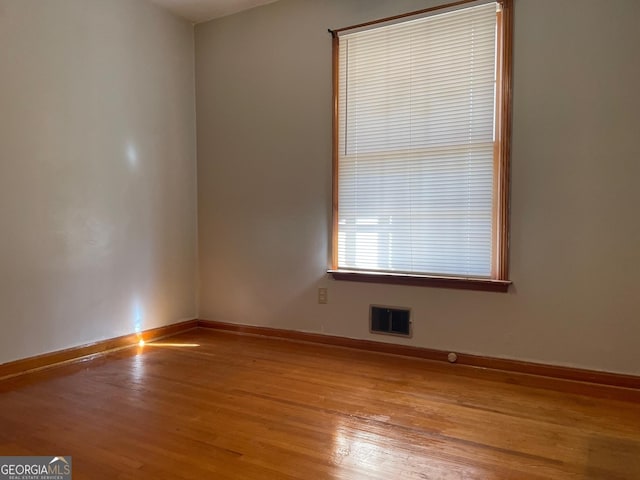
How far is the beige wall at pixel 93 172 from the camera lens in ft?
8.25

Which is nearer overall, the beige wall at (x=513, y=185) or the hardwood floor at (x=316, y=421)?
the hardwood floor at (x=316, y=421)

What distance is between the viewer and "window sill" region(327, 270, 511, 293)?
8.65 ft

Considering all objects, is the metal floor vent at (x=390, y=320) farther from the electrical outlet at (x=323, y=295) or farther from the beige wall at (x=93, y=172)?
the beige wall at (x=93, y=172)

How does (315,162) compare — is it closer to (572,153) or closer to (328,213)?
(328,213)

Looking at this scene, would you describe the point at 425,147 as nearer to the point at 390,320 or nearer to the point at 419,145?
the point at 419,145

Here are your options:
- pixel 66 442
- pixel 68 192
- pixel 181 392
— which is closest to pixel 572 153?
pixel 181 392

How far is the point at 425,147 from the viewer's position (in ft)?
9.29

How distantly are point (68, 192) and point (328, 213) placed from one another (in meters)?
1.71

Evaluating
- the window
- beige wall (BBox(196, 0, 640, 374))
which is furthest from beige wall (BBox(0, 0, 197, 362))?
the window

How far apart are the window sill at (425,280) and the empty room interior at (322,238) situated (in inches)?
0.6

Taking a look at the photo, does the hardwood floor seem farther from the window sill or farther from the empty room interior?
the window sill

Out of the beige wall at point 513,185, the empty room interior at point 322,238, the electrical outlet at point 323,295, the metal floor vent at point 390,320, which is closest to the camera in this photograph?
the empty room interior at point 322,238

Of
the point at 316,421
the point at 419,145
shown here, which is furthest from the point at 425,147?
the point at 316,421

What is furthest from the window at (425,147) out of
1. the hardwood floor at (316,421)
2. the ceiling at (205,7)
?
the ceiling at (205,7)
